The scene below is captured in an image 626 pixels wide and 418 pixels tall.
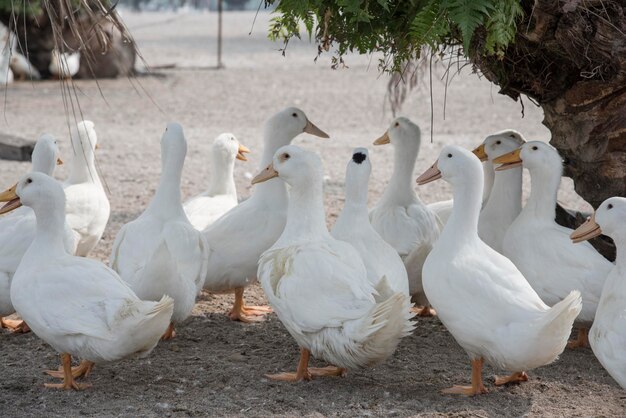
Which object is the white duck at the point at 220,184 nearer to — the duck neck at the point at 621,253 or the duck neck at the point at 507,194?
the duck neck at the point at 507,194

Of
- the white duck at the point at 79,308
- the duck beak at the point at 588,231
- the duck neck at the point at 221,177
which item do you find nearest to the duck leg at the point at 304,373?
the white duck at the point at 79,308

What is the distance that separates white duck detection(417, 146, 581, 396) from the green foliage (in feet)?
1.87

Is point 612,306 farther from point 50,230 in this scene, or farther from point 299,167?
point 50,230

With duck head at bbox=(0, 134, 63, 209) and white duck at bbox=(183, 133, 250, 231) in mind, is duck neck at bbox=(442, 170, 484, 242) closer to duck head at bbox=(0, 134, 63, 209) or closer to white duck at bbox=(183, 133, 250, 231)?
white duck at bbox=(183, 133, 250, 231)

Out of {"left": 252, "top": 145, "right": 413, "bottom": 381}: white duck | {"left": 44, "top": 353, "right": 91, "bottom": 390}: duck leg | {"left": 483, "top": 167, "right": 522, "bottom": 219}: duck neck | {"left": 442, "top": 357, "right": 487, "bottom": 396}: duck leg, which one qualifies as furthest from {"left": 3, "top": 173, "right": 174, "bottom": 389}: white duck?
{"left": 483, "top": 167, "right": 522, "bottom": 219}: duck neck

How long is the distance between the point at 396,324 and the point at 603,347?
2.76ft

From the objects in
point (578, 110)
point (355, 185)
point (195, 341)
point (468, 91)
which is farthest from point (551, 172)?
point (468, 91)

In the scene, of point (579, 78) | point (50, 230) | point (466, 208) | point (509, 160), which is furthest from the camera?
point (509, 160)

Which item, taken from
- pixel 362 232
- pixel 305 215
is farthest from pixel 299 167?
pixel 362 232

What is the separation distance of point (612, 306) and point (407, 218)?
1580 millimetres

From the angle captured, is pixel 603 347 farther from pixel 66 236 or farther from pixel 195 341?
pixel 66 236

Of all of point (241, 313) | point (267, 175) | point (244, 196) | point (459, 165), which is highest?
point (459, 165)

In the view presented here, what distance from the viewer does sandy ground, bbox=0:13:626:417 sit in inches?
160

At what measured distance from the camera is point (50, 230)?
14.8 feet
